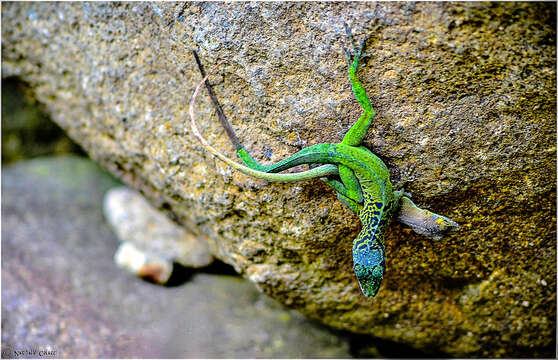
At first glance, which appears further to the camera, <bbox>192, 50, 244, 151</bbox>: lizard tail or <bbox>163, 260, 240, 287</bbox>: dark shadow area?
<bbox>163, 260, 240, 287</bbox>: dark shadow area

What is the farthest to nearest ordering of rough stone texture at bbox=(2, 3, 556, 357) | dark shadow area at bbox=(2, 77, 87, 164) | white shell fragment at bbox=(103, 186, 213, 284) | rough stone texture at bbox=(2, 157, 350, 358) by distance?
dark shadow area at bbox=(2, 77, 87, 164) → white shell fragment at bbox=(103, 186, 213, 284) → rough stone texture at bbox=(2, 157, 350, 358) → rough stone texture at bbox=(2, 3, 556, 357)

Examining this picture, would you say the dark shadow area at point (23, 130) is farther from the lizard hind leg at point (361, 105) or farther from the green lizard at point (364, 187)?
the lizard hind leg at point (361, 105)

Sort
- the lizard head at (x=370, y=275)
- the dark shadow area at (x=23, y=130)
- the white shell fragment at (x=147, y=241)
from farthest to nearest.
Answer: the dark shadow area at (x=23, y=130), the white shell fragment at (x=147, y=241), the lizard head at (x=370, y=275)

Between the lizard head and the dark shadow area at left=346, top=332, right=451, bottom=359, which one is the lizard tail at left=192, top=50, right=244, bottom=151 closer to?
the lizard head

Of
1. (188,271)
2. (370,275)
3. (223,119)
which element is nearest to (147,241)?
(188,271)

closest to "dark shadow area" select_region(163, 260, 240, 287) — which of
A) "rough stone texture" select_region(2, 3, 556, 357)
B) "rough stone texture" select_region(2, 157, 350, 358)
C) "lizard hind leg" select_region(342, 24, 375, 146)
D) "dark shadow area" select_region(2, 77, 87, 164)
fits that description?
"rough stone texture" select_region(2, 157, 350, 358)

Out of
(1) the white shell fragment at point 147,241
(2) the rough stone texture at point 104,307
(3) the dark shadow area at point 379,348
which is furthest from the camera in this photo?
(1) the white shell fragment at point 147,241

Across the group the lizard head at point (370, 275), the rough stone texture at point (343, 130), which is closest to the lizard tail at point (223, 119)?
the rough stone texture at point (343, 130)
